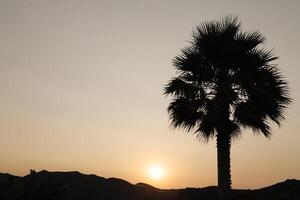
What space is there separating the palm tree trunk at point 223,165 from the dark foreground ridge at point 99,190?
2.96 metres

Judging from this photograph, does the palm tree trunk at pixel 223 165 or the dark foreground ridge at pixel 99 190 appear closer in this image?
the dark foreground ridge at pixel 99 190

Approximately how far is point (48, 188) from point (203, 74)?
8.00m

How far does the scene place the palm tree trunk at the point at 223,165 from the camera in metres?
18.5

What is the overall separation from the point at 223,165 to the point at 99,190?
27.7 m

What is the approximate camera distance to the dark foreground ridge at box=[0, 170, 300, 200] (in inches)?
687

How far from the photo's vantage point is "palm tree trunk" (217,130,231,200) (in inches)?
728

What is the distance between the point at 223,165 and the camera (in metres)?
18.8

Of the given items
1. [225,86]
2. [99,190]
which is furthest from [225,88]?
[99,190]

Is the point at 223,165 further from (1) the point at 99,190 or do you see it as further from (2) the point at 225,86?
(1) the point at 99,190

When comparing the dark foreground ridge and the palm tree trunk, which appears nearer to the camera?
the dark foreground ridge

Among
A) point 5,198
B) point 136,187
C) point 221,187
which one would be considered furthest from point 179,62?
point 136,187

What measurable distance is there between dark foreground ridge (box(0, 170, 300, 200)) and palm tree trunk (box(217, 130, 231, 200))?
296cm

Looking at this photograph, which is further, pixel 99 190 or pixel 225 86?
pixel 99 190

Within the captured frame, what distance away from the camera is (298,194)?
31.6 m
